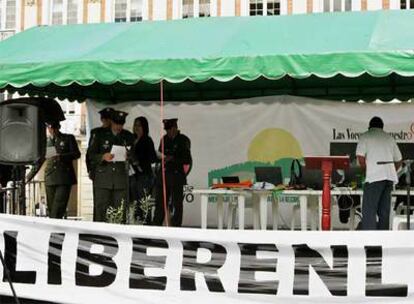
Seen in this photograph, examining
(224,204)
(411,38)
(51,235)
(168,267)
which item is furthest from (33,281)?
(224,204)

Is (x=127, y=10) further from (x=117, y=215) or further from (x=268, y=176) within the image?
(x=117, y=215)

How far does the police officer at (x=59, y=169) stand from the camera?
9.33m

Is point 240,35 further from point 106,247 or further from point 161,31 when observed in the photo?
point 106,247

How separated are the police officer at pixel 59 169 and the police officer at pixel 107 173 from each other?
1.37ft

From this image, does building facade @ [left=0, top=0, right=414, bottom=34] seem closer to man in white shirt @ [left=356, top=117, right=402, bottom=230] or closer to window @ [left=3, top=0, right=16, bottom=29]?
window @ [left=3, top=0, right=16, bottom=29]

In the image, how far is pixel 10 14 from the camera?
2602 cm

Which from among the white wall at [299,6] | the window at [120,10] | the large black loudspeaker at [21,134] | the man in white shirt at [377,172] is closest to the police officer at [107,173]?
the large black loudspeaker at [21,134]

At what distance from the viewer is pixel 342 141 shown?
37.3 ft

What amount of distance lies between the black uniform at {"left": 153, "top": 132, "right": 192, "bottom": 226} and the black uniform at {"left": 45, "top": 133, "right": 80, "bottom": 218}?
1.34m

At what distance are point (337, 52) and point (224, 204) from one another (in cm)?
467

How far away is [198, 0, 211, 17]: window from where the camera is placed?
79.9 feet

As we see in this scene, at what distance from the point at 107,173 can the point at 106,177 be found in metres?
0.06

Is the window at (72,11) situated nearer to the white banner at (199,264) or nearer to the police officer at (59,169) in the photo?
the police officer at (59,169)

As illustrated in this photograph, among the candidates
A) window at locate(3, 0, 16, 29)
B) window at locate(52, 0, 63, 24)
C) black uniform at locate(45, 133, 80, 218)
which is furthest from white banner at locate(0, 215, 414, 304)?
window at locate(3, 0, 16, 29)
